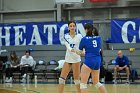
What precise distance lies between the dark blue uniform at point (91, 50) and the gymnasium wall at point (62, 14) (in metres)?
11.3

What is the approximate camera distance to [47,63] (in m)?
18.8

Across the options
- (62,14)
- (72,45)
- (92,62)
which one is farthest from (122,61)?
(92,62)

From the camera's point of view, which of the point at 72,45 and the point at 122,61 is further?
the point at 122,61

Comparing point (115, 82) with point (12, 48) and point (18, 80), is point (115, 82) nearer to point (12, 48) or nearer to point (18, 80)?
point (18, 80)

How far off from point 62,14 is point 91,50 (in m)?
13.9

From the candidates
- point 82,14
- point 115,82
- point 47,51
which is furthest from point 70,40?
point 82,14

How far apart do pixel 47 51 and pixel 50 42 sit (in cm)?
126

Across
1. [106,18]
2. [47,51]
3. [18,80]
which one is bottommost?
[18,80]

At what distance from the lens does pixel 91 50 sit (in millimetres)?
7352

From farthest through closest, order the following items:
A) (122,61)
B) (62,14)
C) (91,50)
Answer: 1. (62,14)
2. (122,61)
3. (91,50)

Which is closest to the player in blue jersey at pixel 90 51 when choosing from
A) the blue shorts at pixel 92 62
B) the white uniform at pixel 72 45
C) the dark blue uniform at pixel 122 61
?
the blue shorts at pixel 92 62

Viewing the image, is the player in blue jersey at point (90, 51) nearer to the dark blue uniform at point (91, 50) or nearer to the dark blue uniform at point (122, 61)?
the dark blue uniform at point (91, 50)

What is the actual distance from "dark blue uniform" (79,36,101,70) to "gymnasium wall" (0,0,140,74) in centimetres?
1131

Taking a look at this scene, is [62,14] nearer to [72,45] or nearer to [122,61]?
[122,61]
